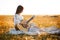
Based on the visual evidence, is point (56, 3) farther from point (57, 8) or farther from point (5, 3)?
point (5, 3)

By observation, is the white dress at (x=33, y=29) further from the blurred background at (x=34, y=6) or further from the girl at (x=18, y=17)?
the blurred background at (x=34, y=6)

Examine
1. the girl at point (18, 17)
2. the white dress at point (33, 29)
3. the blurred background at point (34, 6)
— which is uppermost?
the blurred background at point (34, 6)

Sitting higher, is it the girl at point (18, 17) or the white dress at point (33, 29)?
the girl at point (18, 17)

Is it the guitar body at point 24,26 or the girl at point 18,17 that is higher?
the girl at point 18,17

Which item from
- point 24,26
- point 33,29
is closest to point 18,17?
point 24,26

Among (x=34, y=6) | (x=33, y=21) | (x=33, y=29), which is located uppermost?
(x=34, y=6)

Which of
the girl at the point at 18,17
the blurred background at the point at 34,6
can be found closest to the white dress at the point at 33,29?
the girl at the point at 18,17

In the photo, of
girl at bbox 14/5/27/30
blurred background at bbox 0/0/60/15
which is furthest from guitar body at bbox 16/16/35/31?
blurred background at bbox 0/0/60/15

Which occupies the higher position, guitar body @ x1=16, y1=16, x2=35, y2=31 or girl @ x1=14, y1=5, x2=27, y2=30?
girl @ x1=14, y1=5, x2=27, y2=30

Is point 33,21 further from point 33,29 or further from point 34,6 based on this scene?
point 34,6

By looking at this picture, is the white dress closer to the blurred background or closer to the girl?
the girl

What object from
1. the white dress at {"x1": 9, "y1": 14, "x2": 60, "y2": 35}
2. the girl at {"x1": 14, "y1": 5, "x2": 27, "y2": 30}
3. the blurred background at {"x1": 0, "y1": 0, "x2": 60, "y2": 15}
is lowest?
the white dress at {"x1": 9, "y1": 14, "x2": 60, "y2": 35}

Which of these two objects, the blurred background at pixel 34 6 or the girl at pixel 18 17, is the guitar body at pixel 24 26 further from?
the blurred background at pixel 34 6

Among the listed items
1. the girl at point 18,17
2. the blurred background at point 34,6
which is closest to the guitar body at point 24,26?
the girl at point 18,17
